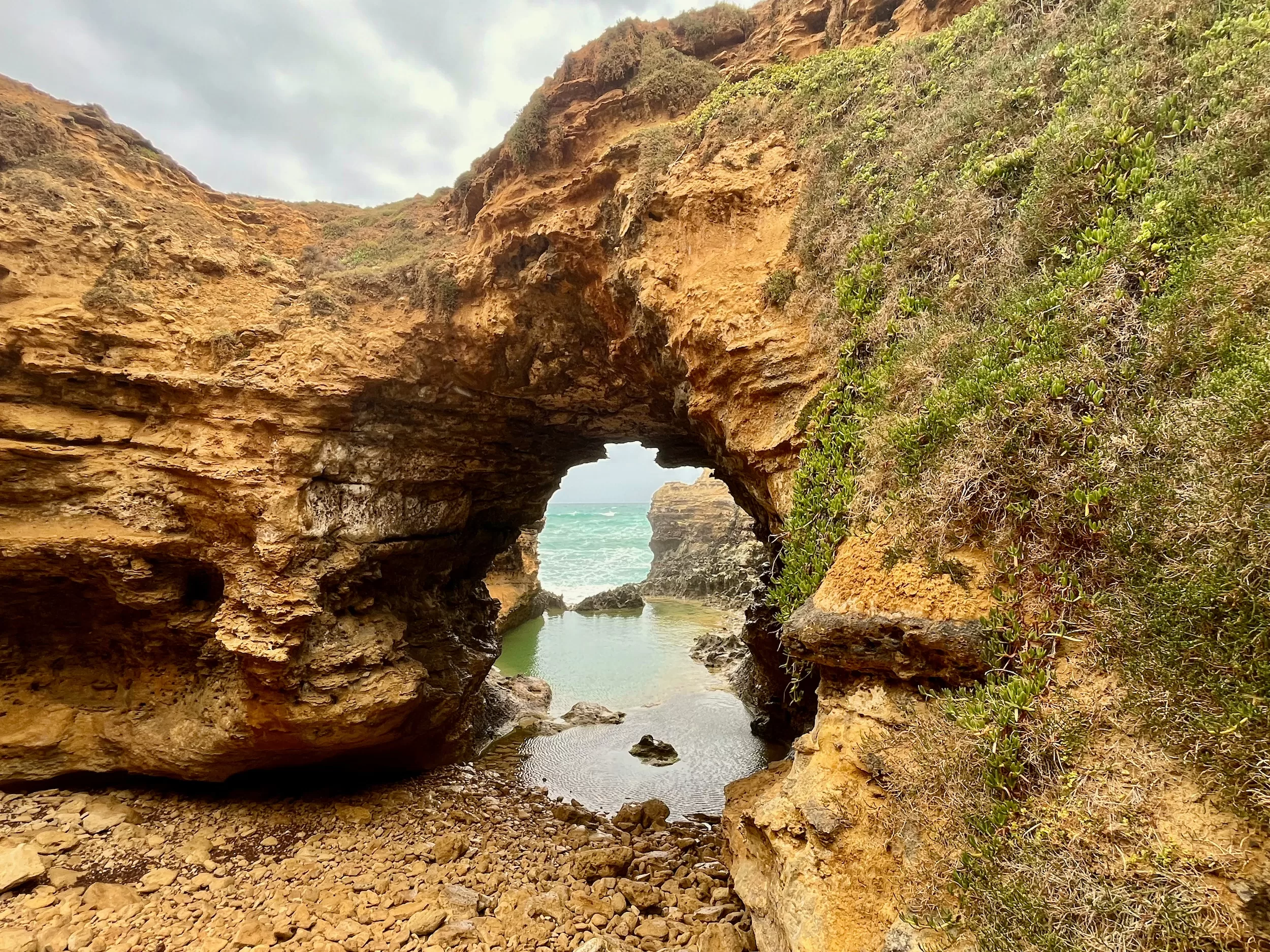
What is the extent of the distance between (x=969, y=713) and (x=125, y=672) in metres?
10.1

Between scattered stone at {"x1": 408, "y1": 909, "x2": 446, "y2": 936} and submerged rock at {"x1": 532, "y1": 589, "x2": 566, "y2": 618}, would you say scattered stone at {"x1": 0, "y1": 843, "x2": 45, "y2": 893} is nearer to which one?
scattered stone at {"x1": 408, "y1": 909, "x2": 446, "y2": 936}

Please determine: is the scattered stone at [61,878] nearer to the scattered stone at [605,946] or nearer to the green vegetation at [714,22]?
the scattered stone at [605,946]

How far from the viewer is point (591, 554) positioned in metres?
51.6

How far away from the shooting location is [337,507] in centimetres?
754

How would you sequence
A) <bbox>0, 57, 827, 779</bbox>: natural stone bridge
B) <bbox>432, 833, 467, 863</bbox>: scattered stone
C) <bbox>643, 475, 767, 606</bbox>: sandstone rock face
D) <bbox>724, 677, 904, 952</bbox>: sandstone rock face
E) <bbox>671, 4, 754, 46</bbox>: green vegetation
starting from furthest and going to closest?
<bbox>643, 475, 767, 606</bbox>: sandstone rock face < <bbox>671, 4, 754, 46</bbox>: green vegetation < <bbox>0, 57, 827, 779</bbox>: natural stone bridge < <bbox>432, 833, 467, 863</bbox>: scattered stone < <bbox>724, 677, 904, 952</bbox>: sandstone rock face

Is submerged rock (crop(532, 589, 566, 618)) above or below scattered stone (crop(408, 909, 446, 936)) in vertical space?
below

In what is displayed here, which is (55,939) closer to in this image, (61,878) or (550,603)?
(61,878)

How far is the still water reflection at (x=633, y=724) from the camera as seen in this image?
28.6 feet

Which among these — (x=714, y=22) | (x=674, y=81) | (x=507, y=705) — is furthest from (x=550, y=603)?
(x=714, y=22)

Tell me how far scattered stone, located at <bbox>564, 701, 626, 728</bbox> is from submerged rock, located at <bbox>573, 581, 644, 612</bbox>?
1371 cm

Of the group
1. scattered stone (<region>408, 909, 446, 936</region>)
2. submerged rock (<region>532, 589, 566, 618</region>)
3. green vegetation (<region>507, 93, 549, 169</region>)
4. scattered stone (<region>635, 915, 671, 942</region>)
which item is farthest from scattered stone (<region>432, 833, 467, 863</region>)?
submerged rock (<region>532, 589, 566, 618</region>)

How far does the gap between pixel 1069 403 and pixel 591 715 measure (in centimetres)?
1102

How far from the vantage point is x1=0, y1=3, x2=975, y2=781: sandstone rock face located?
20.7 ft

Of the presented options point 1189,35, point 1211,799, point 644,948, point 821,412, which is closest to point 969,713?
point 1211,799
